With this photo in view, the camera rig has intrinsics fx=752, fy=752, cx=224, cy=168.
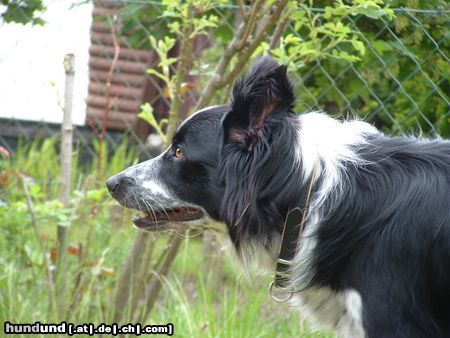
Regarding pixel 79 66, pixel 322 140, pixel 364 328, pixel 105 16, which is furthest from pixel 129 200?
pixel 79 66

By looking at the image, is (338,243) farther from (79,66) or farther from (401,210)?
(79,66)

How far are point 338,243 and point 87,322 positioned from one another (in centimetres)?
163

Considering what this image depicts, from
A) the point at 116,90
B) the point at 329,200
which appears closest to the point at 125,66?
the point at 116,90

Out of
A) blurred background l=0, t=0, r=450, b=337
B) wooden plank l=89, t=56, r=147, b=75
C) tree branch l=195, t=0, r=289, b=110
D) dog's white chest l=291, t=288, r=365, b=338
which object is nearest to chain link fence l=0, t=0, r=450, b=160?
blurred background l=0, t=0, r=450, b=337

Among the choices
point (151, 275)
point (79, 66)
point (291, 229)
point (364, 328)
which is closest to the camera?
point (364, 328)

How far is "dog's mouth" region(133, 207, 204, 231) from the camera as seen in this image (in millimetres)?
2988

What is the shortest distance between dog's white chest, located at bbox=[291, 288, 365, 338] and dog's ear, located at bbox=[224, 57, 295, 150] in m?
0.60

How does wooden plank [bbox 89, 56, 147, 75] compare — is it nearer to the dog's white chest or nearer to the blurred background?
the blurred background

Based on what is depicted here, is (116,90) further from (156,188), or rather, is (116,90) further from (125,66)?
(156,188)

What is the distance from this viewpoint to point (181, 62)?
358 cm

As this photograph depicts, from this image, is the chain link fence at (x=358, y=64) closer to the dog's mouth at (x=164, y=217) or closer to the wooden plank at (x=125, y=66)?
the dog's mouth at (x=164, y=217)

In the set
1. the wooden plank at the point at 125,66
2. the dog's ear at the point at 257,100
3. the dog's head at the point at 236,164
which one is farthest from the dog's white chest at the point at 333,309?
the wooden plank at the point at 125,66

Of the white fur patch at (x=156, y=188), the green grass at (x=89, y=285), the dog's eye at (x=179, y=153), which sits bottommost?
the green grass at (x=89, y=285)

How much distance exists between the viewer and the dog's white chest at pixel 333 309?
2539 mm
